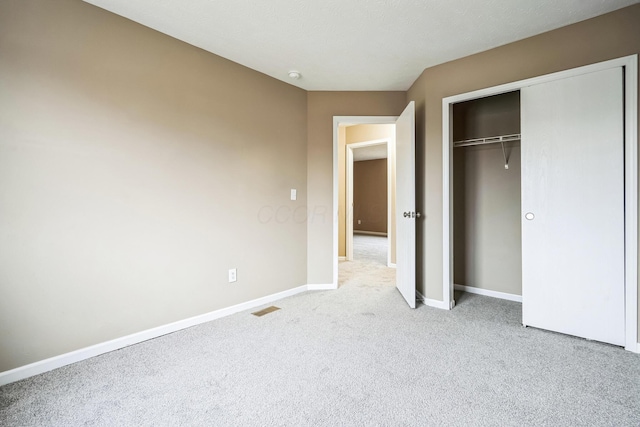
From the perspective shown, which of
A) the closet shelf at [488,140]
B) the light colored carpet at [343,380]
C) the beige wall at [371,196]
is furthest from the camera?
the beige wall at [371,196]

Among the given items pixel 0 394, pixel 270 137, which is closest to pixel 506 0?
pixel 270 137

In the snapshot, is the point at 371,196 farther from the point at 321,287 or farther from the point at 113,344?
the point at 113,344

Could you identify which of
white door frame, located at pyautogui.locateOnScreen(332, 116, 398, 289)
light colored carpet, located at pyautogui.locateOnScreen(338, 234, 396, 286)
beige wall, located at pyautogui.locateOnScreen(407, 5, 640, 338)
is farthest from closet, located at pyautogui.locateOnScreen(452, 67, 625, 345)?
light colored carpet, located at pyautogui.locateOnScreen(338, 234, 396, 286)

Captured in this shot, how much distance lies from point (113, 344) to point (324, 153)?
8.88 feet

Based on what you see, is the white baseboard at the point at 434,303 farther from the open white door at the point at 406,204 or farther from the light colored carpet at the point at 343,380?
the light colored carpet at the point at 343,380

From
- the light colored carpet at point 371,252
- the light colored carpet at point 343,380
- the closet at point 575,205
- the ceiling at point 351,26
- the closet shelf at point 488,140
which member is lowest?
the light colored carpet at point 343,380

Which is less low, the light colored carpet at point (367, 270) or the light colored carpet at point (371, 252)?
the light colored carpet at point (371, 252)

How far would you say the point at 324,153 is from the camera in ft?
11.7

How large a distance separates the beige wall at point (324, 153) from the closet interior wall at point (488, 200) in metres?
0.93

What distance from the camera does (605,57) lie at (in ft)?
6.90

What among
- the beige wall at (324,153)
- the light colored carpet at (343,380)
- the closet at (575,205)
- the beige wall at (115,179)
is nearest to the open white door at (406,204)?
the beige wall at (324,153)

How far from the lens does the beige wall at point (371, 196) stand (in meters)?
9.72

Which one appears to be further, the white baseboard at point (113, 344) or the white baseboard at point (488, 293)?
the white baseboard at point (488, 293)

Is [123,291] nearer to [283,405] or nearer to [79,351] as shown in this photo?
[79,351]
